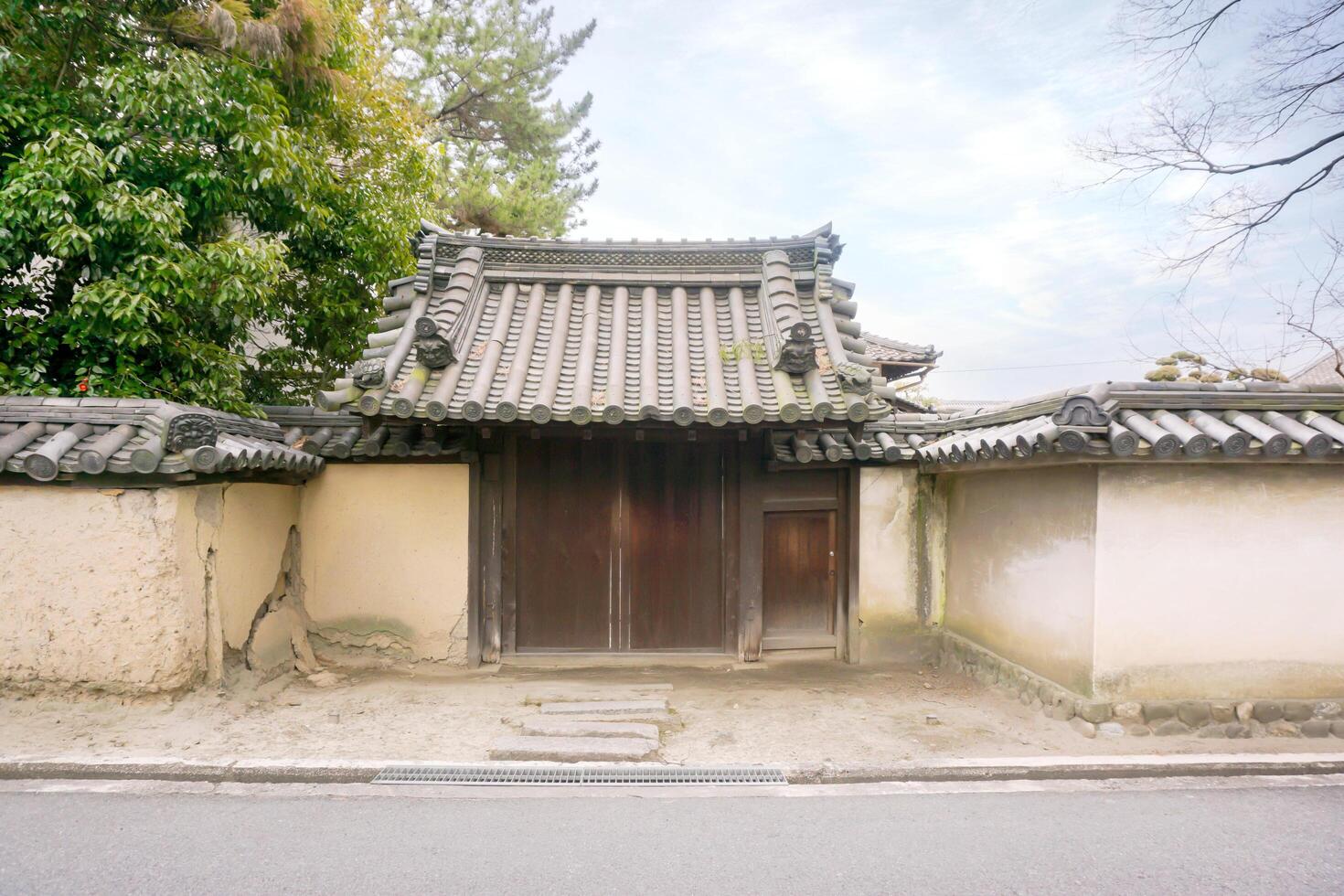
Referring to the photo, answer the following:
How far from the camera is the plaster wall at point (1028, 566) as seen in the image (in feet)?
20.0

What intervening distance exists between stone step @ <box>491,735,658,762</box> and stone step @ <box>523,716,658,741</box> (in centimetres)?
13

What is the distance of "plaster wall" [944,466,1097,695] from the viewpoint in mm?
6082

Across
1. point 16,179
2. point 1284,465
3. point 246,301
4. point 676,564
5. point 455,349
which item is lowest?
point 676,564

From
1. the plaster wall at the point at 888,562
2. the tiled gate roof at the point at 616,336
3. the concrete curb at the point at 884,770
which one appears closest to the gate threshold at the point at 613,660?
the plaster wall at the point at 888,562

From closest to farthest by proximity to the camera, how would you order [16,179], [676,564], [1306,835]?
[1306,835] → [16,179] → [676,564]

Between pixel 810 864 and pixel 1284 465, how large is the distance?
5.31 metres

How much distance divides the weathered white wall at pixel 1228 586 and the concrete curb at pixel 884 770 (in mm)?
737

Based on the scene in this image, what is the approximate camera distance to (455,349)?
7.64 metres

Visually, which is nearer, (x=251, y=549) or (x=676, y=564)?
(x=251, y=549)

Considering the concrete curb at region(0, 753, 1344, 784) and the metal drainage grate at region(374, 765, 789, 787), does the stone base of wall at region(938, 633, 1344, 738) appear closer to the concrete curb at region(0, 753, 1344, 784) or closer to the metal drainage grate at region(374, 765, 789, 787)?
the concrete curb at region(0, 753, 1344, 784)

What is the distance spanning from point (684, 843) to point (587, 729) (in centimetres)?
194

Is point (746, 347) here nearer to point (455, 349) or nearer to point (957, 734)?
point (455, 349)

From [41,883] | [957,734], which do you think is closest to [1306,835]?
[957,734]

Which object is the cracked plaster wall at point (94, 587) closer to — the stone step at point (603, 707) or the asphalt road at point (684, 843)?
the asphalt road at point (684, 843)
